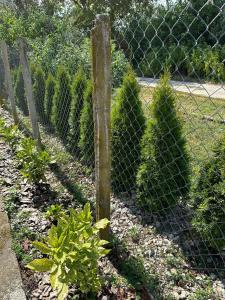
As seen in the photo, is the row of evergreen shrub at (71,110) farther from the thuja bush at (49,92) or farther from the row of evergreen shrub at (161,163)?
the row of evergreen shrub at (161,163)

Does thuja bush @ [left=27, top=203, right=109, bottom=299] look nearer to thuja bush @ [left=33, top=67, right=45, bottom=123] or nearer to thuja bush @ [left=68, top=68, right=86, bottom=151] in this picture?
thuja bush @ [left=68, top=68, right=86, bottom=151]

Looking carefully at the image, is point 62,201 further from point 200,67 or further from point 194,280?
point 200,67

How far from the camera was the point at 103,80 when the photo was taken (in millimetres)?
1932

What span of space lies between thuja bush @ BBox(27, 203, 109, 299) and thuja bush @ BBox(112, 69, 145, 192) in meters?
1.34

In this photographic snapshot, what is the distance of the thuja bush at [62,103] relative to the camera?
4.86 metres

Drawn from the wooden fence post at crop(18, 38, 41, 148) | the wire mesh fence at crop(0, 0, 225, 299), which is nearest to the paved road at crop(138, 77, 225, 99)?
the wire mesh fence at crop(0, 0, 225, 299)

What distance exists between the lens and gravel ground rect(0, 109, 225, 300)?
84.4 inches

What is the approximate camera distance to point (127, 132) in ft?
10.5

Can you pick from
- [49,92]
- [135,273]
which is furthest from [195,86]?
[49,92]

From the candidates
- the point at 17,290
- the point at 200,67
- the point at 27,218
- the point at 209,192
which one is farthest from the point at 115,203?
the point at 200,67

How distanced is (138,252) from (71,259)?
3.00 feet

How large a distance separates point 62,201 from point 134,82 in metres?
1.52

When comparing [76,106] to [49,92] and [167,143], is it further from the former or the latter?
[167,143]

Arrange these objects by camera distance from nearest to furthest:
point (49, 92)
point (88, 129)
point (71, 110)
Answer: point (88, 129) → point (71, 110) → point (49, 92)
